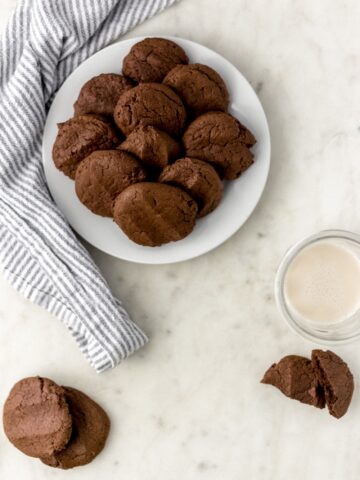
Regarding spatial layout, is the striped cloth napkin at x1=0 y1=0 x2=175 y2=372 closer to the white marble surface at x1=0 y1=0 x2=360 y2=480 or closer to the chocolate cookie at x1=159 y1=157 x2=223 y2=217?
the white marble surface at x1=0 y1=0 x2=360 y2=480

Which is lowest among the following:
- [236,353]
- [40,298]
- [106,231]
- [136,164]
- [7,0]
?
[236,353]

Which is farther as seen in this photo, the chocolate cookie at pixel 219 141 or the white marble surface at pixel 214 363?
the white marble surface at pixel 214 363

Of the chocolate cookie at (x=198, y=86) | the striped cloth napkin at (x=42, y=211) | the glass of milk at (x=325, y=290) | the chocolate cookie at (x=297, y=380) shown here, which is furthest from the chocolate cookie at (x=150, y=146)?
the chocolate cookie at (x=297, y=380)

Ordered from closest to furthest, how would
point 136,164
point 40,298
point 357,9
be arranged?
point 136,164, point 40,298, point 357,9

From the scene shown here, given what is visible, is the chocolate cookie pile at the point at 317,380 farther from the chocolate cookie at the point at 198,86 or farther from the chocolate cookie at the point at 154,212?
the chocolate cookie at the point at 198,86

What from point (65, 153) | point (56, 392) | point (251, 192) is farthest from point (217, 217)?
point (56, 392)

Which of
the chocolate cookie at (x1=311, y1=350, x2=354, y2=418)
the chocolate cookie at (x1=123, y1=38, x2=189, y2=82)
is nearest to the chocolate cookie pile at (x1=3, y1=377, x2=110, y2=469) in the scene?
the chocolate cookie at (x1=311, y1=350, x2=354, y2=418)

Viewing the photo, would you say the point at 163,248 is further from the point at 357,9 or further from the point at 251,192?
the point at 357,9
